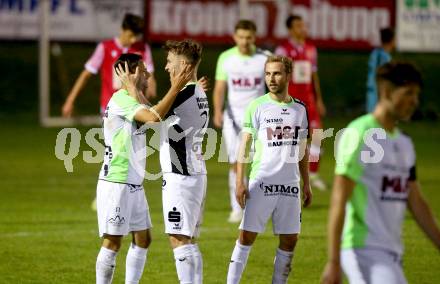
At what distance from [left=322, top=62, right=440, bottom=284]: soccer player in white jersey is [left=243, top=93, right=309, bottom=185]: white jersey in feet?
8.91

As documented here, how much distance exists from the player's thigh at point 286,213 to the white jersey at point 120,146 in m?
1.14

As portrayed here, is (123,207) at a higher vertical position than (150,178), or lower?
higher

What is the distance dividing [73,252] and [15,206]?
359 centimetres

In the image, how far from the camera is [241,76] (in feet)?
46.3

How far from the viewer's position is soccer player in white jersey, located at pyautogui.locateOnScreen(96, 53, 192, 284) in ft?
28.2

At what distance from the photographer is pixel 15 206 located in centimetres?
1509

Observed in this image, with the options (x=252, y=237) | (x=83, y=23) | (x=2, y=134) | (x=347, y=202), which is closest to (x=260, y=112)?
(x=252, y=237)

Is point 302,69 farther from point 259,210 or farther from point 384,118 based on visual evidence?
point 384,118

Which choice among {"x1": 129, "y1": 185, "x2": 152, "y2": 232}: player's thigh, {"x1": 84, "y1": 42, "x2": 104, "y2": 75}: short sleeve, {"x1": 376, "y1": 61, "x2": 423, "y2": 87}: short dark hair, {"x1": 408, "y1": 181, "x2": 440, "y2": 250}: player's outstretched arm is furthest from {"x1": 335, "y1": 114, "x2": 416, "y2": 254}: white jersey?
{"x1": 84, "y1": 42, "x2": 104, "y2": 75}: short sleeve

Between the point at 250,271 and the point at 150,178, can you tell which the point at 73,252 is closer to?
the point at 250,271

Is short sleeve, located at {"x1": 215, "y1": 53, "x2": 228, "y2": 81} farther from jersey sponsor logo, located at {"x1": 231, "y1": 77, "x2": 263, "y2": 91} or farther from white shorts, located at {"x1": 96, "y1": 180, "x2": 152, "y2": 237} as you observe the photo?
white shorts, located at {"x1": 96, "y1": 180, "x2": 152, "y2": 237}

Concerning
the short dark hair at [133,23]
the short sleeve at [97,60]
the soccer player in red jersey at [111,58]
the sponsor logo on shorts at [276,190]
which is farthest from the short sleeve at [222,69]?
the sponsor logo on shorts at [276,190]

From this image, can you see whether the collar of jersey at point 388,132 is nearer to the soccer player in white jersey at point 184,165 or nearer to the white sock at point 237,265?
the soccer player in white jersey at point 184,165

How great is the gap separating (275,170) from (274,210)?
32 cm
